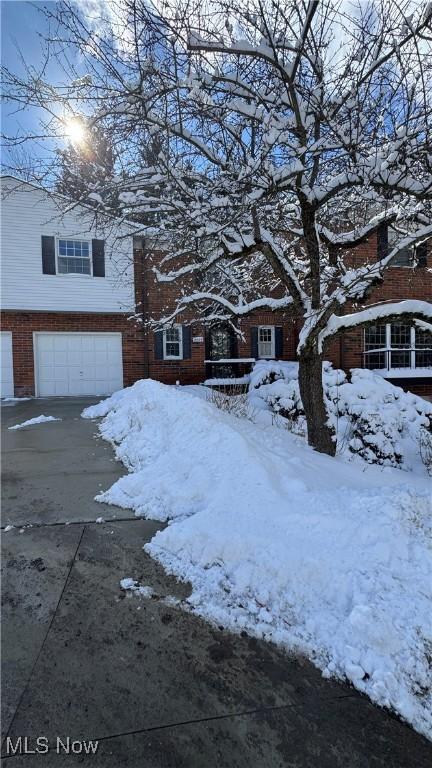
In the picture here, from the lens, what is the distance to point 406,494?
10.9 feet

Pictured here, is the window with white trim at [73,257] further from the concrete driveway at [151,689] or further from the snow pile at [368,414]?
the concrete driveway at [151,689]

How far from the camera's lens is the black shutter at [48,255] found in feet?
39.9

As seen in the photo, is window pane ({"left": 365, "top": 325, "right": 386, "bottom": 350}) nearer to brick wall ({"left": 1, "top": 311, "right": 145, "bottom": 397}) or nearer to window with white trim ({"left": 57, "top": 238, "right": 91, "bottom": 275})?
brick wall ({"left": 1, "top": 311, "right": 145, "bottom": 397})

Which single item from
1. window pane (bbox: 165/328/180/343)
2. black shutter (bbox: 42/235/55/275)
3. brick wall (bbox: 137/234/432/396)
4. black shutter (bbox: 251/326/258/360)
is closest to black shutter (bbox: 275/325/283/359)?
Result: brick wall (bbox: 137/234/432/396)

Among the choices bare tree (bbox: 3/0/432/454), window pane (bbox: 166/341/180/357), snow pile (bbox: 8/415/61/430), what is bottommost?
snow pile (bbox: 8/415/61/430)

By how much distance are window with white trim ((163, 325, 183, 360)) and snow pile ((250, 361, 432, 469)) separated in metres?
5.19

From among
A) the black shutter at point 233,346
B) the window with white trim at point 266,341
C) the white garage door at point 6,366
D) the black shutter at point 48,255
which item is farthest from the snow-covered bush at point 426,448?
the white garage door at point 6,366

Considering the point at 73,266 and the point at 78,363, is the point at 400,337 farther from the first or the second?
the point at 73,266

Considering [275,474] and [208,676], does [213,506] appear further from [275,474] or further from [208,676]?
[208,676]

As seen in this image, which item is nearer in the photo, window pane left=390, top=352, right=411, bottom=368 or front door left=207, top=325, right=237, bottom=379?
front door left=207, top=325, right=237, bottom=379

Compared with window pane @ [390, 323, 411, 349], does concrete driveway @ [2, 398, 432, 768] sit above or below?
below

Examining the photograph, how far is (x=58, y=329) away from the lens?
1258 cm

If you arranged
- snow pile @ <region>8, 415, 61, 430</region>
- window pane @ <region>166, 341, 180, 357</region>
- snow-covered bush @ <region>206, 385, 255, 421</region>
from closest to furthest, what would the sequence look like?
snow-covered bush @ <region>206, 385, 255, 421</region>, snow pile @ <region>8, 415, 61, 430</region>, window pane @ <region>166, 341, 180, 357</region>

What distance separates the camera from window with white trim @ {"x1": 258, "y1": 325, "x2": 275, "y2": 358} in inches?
561
